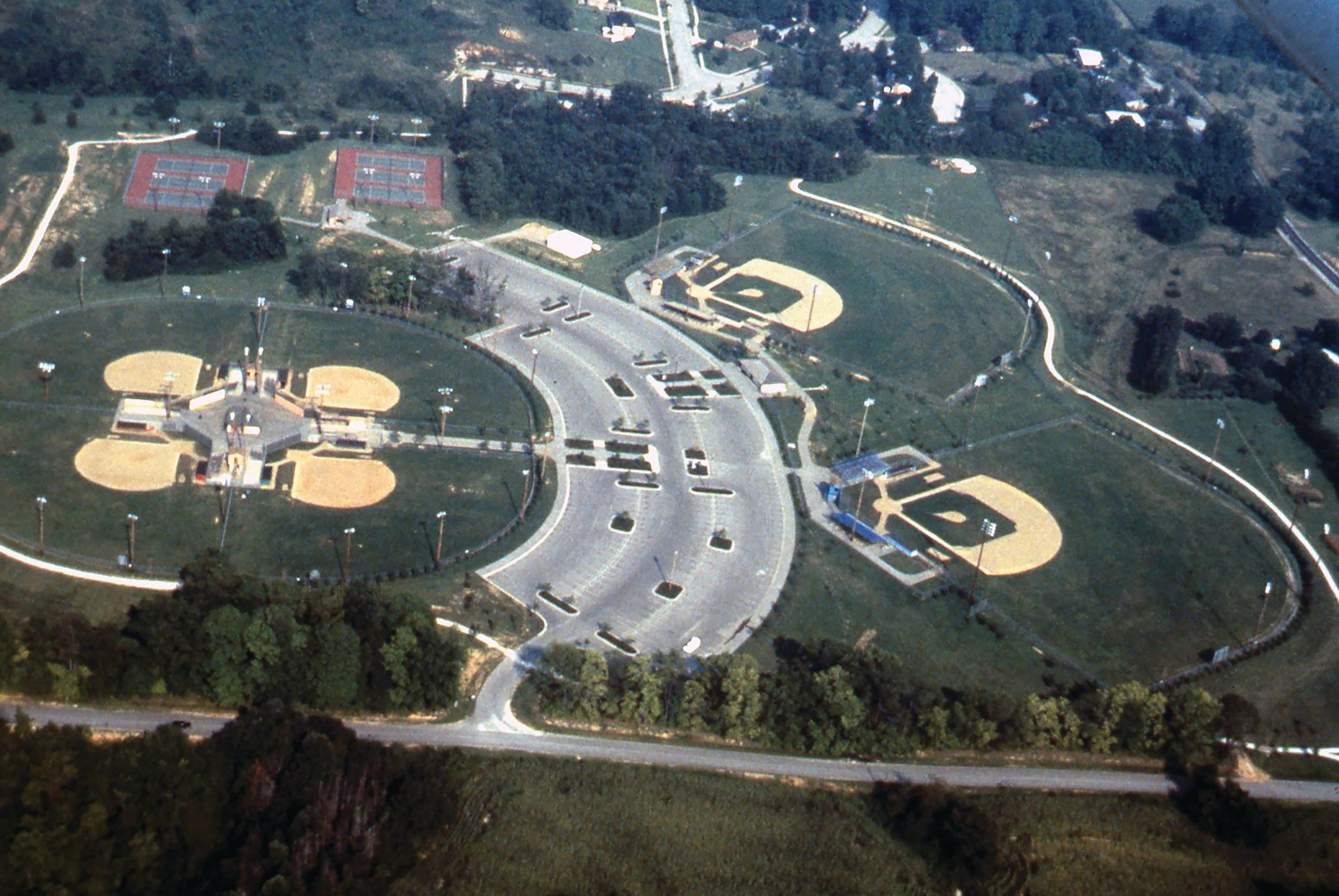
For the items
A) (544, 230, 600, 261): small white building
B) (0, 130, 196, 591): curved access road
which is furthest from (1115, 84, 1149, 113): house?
(0, 130, 196, 591): curved access road

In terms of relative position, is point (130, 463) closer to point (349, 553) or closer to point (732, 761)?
point (349, 553)

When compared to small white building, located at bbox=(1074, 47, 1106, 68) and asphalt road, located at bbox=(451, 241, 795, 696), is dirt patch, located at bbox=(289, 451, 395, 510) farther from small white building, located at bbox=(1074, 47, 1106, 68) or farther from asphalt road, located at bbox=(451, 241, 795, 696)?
small white building, located at bbox=(1074, 47, 1106, 68)

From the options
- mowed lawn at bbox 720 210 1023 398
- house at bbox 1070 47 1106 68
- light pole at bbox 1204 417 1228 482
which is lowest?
house at bbox 1070 47 1106 68

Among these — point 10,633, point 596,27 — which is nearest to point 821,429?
point 10,633

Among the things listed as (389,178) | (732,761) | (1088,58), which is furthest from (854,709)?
(1088,58)

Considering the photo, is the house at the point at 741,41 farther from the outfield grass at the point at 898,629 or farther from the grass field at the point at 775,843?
the grass field at the point at 775,843

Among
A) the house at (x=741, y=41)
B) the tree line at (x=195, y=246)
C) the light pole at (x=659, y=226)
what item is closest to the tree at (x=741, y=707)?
the light pole at (x=659, y=226)
